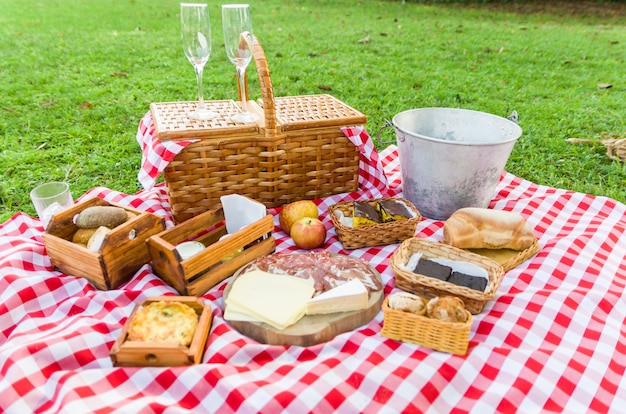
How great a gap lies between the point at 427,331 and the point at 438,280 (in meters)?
0.20

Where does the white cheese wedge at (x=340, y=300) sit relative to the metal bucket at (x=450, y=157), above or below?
below

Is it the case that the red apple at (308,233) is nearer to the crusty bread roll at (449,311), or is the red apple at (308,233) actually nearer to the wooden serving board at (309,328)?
the wooden serving board at (309,328)

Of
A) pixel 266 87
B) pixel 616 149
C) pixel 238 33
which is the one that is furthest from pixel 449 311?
pixel 616 149

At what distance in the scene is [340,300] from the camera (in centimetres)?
145

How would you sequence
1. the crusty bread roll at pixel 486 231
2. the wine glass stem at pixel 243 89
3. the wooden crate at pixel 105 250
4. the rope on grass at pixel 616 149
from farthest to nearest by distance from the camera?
the rope on grass at pixel 616 149 → the wine glass stem at pixel 243 89 → the crusty bread roll at pixel 486 231 → the wooden crate at pixel 105 250

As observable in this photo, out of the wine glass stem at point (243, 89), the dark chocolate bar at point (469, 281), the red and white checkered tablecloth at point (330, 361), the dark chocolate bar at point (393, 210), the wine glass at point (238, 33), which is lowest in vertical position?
the red and white checkered tablecloth at point (330, 361)

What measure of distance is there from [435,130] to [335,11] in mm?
7329

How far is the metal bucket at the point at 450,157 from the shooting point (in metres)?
1.99

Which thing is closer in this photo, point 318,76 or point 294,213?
point 294,213

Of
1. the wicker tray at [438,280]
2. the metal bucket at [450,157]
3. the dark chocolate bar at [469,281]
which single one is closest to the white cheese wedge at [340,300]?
the wicker tray at [438,280]

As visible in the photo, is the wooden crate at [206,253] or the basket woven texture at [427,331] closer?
the basket woven texture at [427,331]

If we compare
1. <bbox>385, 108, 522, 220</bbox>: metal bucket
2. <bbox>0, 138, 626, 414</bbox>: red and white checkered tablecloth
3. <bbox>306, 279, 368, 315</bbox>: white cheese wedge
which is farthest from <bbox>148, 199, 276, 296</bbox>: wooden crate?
<bbox>385, 108, 522, 220</bbox>: metal bucket

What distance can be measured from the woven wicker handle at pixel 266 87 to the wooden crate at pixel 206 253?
1.33 feet

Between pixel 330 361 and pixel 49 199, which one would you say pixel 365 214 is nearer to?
pixel 330 361
